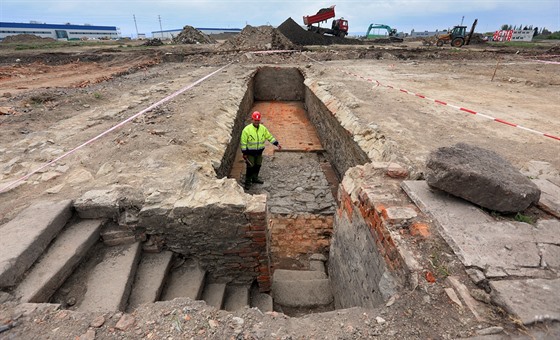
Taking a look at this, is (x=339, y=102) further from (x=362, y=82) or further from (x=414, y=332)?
(x=414, y=332)

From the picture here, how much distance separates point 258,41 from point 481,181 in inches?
681

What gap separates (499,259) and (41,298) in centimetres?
342

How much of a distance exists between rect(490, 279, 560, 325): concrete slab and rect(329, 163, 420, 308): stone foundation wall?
0.48 metres

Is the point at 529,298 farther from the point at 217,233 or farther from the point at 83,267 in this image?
the point at 83,267

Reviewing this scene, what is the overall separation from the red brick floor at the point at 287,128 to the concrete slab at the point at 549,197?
5213 mm

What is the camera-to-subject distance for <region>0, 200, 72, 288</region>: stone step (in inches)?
85.8

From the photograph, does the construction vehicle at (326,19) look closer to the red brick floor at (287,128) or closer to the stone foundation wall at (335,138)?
the red brick floor at (287,128)

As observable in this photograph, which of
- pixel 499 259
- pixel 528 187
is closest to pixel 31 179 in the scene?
pixel 499 259

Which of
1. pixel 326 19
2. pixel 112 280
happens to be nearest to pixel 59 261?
pixel 112 280

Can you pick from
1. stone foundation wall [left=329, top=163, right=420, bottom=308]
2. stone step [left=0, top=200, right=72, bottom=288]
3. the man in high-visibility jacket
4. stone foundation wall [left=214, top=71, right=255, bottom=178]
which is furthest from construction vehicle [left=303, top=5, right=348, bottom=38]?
stone step [left=0, top=200, right=72, bottom=288]

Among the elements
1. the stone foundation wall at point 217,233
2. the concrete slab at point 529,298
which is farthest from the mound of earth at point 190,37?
the concrete slab at point 529,298

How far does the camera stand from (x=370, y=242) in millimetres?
2697

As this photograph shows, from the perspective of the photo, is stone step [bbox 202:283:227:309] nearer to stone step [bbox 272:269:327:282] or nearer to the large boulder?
stone step [bbox 272:269:327:282]

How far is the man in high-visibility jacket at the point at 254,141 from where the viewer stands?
560cm
